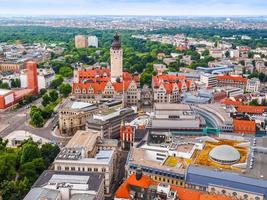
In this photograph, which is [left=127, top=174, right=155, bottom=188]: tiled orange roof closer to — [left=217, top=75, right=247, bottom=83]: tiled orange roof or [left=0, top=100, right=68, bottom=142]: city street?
[left=0, top=100, right=68, bottom=142]: city street

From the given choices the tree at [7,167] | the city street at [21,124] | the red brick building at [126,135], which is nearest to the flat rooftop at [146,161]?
the red brick building at [126,135]

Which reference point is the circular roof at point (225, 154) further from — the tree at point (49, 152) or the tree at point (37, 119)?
the tree at point (37, 119)

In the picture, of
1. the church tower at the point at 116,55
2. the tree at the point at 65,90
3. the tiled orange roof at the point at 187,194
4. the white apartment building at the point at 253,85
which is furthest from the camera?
the white apartment building at the point at 253,85

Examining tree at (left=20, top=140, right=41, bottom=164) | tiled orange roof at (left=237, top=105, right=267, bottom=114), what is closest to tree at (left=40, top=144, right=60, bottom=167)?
tree at (left=20, top=140, right=41, bottom=164)

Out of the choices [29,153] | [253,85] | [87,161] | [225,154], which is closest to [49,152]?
[29,153]

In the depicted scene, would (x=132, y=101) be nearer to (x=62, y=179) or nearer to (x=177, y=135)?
(x=177, y=135)
